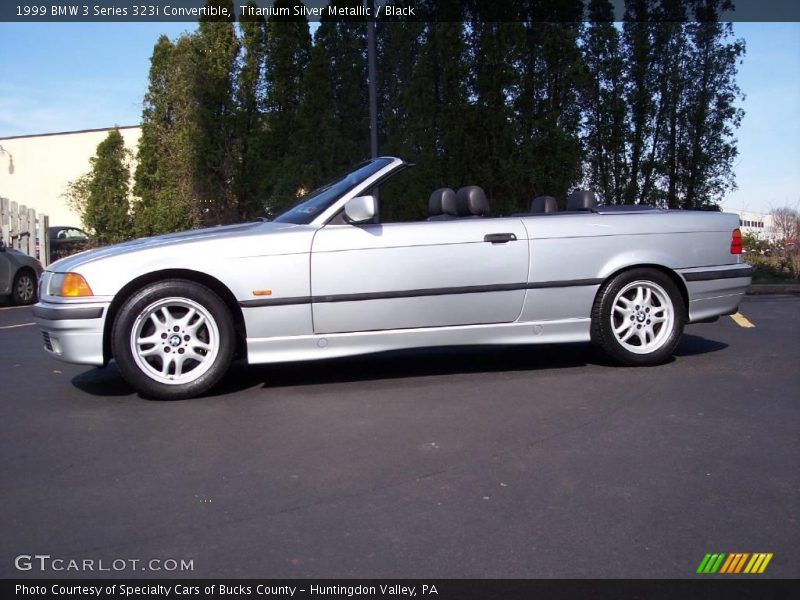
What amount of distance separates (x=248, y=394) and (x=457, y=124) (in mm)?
10505

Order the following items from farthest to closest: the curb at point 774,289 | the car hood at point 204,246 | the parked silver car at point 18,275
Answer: the parked silver car at point 18,275 < the curb at point 774,289 < the car hood at point 204,246

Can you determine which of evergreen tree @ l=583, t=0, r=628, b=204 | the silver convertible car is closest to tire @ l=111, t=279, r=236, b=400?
the silver convertible car

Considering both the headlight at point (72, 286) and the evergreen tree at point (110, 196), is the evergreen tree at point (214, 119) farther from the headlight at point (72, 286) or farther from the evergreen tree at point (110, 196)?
the headlight at point (72, 286)

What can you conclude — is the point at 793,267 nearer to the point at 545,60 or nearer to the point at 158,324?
the point at 545,60

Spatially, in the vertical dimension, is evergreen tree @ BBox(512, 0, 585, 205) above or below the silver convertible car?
above

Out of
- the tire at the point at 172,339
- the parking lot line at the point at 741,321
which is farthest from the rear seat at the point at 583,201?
the parking lot line at the point at 741,321

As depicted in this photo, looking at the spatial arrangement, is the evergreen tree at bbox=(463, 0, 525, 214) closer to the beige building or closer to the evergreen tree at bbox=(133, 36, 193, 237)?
the evergreen tree at bbox=(133, 36, 193, 237)

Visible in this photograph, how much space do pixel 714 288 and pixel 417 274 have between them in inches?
91.1

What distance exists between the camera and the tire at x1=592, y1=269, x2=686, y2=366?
5785 millimetres

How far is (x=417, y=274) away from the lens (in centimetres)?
534

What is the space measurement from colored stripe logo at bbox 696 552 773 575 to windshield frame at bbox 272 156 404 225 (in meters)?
3.30

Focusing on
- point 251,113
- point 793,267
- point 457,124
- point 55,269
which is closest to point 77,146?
point 251,113

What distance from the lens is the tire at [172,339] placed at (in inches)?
200
